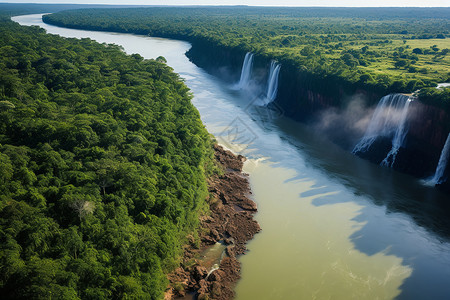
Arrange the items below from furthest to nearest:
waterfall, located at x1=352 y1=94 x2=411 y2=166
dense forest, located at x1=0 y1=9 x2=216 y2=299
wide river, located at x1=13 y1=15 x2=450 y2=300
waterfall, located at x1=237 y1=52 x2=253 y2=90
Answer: waterfall, located at x1=237 y1=52 x2=253 y2=90 < waterfall, located at x1=352 y1=94 x2=411 y2=166 < wide river, located at x1=13 y1=15 x2=450 y2=300 < dense forest, located at x1=0 y1=9 x2=216 y2=299

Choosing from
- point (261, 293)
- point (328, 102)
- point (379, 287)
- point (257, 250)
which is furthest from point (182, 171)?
point (328, 102)

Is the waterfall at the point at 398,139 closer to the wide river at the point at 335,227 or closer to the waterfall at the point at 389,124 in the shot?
the waterfall at the point at 389,124

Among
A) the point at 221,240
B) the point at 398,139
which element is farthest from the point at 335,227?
the point at 398,139

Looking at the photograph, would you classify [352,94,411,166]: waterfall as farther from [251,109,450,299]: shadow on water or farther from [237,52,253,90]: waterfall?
[237,52,253,90]: waterfall

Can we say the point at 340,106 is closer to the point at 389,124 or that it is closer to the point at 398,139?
the point at 389,124

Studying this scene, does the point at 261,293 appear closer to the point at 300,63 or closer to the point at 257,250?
the point at 257,250

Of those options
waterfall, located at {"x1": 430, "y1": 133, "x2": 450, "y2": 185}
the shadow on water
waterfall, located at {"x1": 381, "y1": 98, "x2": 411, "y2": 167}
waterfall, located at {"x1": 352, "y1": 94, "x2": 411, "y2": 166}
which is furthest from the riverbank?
waterfall, located at {"x1": 430, "y1": 133, "x2": 450, "y2": 185}
